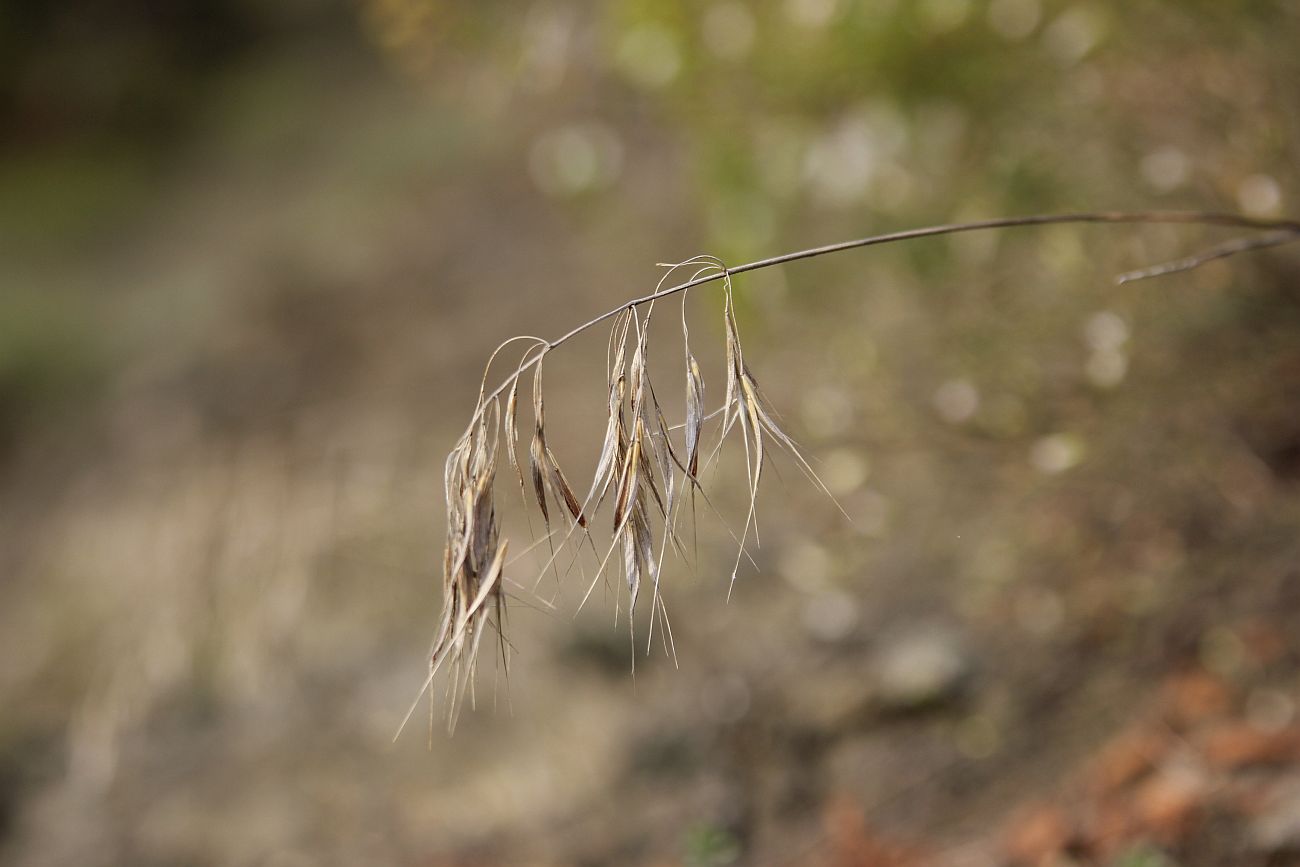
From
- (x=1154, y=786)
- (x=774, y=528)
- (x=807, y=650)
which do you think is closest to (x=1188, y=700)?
(x=1154, y=786)

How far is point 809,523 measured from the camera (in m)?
2.92

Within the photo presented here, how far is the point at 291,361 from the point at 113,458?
79 cm

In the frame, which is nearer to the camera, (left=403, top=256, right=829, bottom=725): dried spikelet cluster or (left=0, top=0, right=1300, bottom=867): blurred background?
(left=403, top=256, right=829, bottom=725): dried spikelet cluster

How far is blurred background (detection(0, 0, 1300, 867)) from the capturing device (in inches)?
90.5

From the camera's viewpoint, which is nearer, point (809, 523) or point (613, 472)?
point (613, 472)

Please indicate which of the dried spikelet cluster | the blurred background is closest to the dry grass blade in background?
the dried spikelet cluster

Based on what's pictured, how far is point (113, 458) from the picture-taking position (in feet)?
13.4

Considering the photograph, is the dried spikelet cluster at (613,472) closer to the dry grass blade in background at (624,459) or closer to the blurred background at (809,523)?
the dry grass blade in background at (624,459)

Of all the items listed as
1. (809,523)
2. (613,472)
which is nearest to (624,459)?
(613,472)

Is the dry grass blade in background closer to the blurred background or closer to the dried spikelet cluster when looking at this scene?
the dried spikelet cluster

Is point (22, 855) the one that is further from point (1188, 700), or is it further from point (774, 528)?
point (1188, 700)

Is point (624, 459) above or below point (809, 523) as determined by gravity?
above

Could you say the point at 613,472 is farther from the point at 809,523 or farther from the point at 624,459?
the point at 809,523

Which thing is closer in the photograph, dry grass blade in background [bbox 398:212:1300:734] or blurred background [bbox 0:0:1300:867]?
dry grass blade in background [bbox 398:212:1300:734]
